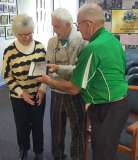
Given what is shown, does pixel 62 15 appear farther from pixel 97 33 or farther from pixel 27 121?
pixel 27 121

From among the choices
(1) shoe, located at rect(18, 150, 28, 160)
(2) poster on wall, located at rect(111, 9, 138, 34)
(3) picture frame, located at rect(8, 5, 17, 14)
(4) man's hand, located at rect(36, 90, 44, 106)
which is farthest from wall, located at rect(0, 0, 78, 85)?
(4) man's hand, located at rect(36, 90, 44, 106)

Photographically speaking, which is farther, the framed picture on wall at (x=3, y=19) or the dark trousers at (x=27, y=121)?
the framed picture on wall at (x=3, y=19)

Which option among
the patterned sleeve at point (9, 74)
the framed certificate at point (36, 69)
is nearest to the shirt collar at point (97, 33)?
the framed certificate at point (36, 69)

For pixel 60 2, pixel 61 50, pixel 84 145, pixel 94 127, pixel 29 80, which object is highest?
pixel 60 2

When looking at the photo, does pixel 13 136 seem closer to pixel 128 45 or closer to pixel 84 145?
pixel 84 145

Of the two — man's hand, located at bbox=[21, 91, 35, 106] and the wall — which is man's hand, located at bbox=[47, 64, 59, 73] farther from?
the wall

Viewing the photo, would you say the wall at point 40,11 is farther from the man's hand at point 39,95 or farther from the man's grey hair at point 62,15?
the man's grey hair at point 62,15

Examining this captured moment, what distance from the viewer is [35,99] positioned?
2203mm

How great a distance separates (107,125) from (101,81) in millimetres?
258

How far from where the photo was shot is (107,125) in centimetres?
163

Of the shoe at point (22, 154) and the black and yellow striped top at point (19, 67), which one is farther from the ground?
the black and yellow striped top at point (19, 67)

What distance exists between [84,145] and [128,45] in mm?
1339

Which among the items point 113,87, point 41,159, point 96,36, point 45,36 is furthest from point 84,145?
point 45,36

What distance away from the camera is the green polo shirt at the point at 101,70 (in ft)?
4.90
